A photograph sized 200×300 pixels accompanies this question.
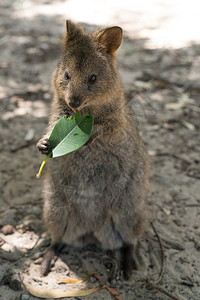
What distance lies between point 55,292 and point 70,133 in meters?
1.22

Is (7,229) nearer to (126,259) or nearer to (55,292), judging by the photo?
(55,292)

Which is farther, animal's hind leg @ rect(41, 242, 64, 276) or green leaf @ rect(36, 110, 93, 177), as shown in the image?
animal's hind leg @ rect(41, 242, 64, 276)

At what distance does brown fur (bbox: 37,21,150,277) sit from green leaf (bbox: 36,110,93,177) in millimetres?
118

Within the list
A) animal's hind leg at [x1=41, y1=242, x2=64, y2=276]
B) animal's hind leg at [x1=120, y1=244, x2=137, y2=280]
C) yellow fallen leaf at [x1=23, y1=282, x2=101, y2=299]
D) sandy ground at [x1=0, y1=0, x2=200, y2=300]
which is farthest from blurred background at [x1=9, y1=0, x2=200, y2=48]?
yellow fallen leaf at [x1=23, y1=282, x2=101, y2=299]

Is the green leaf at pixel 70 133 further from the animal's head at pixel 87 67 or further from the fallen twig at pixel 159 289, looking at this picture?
the fallen twig at pixel 159 289

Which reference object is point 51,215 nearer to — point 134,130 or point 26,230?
point 26,230

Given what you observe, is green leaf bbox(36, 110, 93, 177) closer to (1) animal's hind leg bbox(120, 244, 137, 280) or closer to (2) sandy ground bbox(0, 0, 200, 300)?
(2) sandy ground bbox(0, 0, 200, 300)

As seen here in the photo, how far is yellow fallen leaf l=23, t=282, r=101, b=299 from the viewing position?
2.67 meters

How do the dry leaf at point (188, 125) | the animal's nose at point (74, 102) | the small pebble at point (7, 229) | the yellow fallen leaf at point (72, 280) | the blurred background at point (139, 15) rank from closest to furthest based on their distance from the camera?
the animal's nose at point (74, 102) → the yellow fallen leaf at point (72, 280) → the small pebble at point (7, 229) → the dry leaf at point (188, 125) → the blurred background at point (139, 15)

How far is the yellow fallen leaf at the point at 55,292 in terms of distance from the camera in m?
2.67

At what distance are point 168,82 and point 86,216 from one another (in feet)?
10.3

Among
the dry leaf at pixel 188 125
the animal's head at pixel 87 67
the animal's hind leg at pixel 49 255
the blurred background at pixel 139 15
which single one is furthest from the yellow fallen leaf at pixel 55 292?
the blurred background at pixel 139 15

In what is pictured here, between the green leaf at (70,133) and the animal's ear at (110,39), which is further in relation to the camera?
the animal's ear at (110,39)

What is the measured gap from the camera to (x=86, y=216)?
285 centimetres
